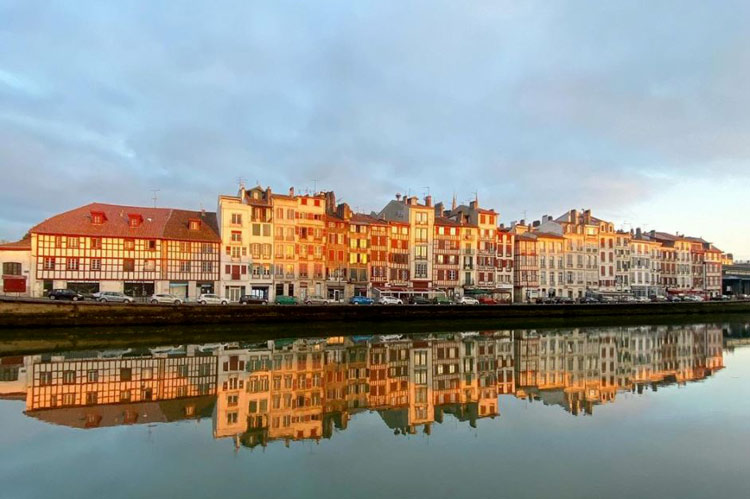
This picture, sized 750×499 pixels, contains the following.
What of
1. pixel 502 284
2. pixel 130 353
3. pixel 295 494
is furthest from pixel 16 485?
pixel 502 284

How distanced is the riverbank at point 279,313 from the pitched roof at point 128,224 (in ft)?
49.5

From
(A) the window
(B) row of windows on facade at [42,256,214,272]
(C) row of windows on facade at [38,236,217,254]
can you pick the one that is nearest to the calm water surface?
(B) row of windows on facade at [42,256,214,272]

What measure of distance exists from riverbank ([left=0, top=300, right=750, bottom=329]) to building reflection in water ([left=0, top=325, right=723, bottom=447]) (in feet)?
30.6

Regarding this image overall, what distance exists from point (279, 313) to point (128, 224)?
2053cm

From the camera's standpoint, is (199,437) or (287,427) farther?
(287,427)

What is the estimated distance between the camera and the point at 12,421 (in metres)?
15.8

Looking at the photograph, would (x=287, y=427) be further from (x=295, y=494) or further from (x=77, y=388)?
(x=77, y=388)

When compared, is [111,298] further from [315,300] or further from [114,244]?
[315,300]

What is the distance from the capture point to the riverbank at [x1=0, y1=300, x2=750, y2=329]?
37.3 metres

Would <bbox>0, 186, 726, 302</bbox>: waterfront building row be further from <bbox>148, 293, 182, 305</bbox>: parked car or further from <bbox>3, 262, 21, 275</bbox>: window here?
<bbox>148, 293, 182, 305</bbox>: parked car

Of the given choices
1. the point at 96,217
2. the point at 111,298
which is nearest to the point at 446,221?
the point at 96,217

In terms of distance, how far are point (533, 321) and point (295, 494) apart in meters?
48.8

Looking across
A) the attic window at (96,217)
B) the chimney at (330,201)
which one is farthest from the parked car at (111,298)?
the chimney at (330,201)

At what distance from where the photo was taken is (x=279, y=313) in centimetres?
4516
